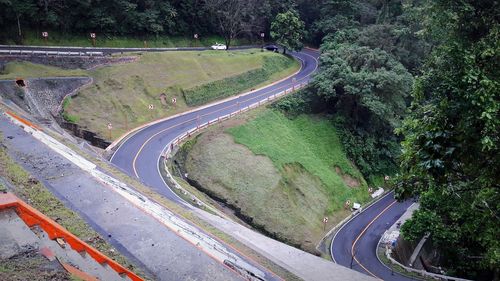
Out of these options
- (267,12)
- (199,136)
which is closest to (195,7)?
(267,12)

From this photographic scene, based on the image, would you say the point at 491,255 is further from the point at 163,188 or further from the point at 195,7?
the point at 195,7

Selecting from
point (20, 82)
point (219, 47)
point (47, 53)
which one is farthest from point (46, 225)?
point (219, 47)

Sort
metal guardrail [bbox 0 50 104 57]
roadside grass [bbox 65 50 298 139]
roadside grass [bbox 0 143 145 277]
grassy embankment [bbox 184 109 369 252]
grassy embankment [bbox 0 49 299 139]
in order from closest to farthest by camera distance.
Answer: roadside grass [bbox 0 143 145 277] < grassy embankment [bbox 184 109 369 252] < grassy embankment [bbox 0 49 299 139] < roadside grass [bbox 65 50 298 139] < metal guardrail [bbox 0 50 104 57]

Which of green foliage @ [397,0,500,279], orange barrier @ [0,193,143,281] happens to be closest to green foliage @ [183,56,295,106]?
green foliage @ [397,0,500,279]

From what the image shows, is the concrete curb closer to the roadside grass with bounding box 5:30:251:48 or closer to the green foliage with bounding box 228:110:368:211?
the green foliage with bounding box 228:110:368:211

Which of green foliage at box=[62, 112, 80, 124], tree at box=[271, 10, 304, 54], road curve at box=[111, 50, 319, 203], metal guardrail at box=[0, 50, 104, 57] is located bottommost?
road curve at box=[111, 50, 319, 203]
